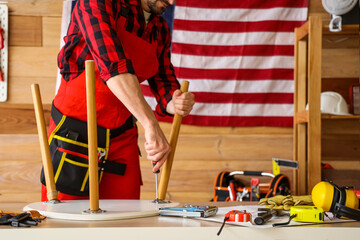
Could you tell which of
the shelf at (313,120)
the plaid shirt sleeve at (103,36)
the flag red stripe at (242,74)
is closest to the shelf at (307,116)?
the shelf at (313,120)

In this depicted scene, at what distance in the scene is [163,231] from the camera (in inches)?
34.2

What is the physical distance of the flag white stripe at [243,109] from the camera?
9.07 feet

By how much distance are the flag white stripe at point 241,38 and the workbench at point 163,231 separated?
1959mm

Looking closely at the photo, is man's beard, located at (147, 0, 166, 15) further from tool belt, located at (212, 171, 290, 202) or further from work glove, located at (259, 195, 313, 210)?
tool belt, located at (212, 171, 290, 202)

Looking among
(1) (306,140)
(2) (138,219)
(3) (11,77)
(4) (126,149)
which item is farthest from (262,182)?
(2) (138,219)

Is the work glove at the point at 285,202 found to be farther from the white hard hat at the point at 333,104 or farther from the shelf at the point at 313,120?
the white hard hat at the point at 333,104

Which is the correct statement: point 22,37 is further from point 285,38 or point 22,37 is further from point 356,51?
point 356,51

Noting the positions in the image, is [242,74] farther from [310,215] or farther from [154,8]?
[310,215]

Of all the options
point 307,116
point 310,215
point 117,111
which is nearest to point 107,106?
point 117,111

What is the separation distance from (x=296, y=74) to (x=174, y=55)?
73 cm

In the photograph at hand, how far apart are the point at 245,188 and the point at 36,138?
1.26 m

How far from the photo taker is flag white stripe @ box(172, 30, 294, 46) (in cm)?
276

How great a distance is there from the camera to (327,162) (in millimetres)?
2844

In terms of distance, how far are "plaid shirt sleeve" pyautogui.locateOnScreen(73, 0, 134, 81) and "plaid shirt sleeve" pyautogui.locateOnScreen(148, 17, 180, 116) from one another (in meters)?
0.31
